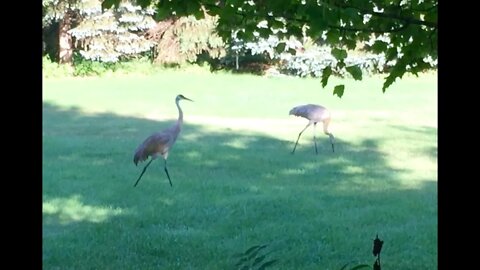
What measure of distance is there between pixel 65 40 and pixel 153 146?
937 centimetres

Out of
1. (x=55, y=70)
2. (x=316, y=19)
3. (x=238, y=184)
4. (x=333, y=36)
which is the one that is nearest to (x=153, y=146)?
(x=238, y=184)

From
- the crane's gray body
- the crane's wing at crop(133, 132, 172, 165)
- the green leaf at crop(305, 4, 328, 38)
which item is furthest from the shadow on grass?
the green leaf at crop(305, 4, 328, 38)

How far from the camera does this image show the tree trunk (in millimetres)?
15477

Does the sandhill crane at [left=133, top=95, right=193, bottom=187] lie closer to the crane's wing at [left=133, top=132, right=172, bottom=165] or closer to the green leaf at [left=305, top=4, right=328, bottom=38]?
the crane's wing at [left=133, top=132, right=172, bottom=165]

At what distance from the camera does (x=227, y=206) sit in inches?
228

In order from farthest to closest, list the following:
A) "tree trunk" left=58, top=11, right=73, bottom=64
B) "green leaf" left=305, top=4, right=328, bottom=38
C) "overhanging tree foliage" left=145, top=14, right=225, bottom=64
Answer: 1. "tree trunk" left=58, top=11, right=73, bottom=64
2. "overhanging tree foliage" left=145, top=14, right=225, bottom=64
3. "green leaf" left=305, top=4, right=328, bottom=38

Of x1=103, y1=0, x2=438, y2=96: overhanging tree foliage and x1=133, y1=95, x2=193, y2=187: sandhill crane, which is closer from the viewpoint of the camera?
x1=103, y1=0, x2=438, y2=96: overhanging tree foliage

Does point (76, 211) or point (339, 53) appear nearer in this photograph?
point (339, 53)

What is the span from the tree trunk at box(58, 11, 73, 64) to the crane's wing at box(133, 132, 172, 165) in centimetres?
868

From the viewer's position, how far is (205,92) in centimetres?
1297

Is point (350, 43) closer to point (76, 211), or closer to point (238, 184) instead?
point (76, 211)
